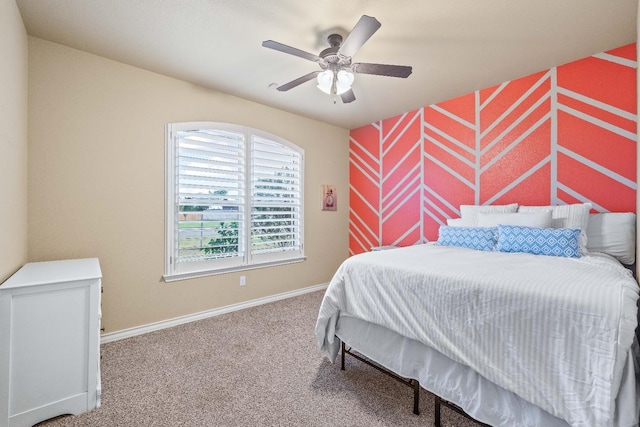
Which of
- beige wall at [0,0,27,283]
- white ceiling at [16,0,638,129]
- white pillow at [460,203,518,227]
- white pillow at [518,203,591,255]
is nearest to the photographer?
beige wall at [0,0,27,283]

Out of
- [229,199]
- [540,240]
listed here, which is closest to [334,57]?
[229,199]

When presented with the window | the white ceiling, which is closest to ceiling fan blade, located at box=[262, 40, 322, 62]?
the white ceiling

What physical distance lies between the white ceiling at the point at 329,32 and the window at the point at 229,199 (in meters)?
0.74

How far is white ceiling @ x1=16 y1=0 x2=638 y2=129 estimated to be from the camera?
1.91m

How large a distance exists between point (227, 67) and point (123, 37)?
0.83m

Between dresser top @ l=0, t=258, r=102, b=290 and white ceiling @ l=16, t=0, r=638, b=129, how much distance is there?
1.80 m

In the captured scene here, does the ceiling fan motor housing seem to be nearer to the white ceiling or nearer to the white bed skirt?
the white ceiling

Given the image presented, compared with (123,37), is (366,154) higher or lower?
lower

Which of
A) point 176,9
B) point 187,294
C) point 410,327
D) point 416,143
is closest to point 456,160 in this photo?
point 416,143

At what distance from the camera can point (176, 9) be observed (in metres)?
1.94

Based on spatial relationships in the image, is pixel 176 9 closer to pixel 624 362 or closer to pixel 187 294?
pixel 187 294

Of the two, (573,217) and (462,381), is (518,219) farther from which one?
(462,381)

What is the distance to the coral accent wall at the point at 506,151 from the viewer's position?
2.46m

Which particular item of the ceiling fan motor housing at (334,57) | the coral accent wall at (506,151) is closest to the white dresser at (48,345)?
the ceiling fan motor housing at (334,57)
